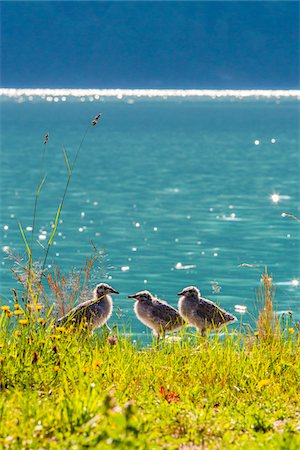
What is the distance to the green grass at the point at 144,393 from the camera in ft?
23.4

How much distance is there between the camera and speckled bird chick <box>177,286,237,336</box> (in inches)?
452

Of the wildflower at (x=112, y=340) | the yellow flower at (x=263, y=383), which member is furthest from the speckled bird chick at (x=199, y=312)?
the yellow flower at (x=263, y=383)

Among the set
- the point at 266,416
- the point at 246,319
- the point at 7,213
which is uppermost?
the point at 7,213

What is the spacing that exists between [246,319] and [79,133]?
92.8 meters

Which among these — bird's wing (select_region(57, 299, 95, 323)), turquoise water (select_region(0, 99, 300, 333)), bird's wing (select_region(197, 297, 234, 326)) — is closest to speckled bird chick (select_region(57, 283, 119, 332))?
bird's wing (select_region(57, 299, 95, 323))

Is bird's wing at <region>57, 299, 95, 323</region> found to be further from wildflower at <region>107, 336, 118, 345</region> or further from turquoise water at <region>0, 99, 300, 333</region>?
turquoise water at <region>0, 99, 300, 333</region>

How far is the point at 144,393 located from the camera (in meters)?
8.53

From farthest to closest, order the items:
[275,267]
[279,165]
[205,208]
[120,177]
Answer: [279,165]
[120,177]
[205,208]
[275,267]

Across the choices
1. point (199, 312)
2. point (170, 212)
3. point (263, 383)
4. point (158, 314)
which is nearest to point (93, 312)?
point (158, 314)

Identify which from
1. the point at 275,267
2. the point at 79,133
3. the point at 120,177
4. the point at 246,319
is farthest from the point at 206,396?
the point at 79,133

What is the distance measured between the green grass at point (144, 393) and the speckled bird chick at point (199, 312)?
2.10 feet

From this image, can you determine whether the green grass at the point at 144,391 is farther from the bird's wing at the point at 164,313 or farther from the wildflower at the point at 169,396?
the bird's wing at the point at 164,313

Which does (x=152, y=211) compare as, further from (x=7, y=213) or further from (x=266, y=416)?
(x=266, y=416)

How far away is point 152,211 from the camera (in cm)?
4959
